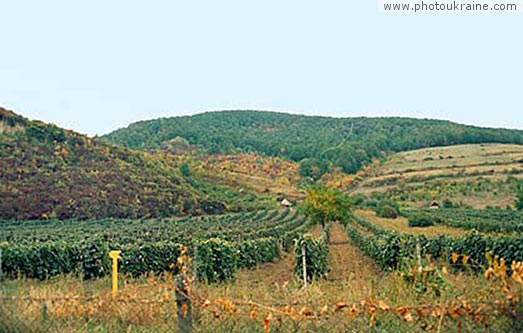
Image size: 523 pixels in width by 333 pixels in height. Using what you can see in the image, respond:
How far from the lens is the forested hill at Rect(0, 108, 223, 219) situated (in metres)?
57.4

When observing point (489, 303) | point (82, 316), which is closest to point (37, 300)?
point (82, 316)

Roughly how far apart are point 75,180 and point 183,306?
59609mm

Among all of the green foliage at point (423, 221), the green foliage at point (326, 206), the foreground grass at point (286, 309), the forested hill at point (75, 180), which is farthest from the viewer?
the forested hill at point (75, 180)

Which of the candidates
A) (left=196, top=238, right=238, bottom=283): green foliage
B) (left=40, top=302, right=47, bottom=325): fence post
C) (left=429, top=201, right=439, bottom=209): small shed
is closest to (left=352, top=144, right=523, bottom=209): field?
(left=429, top=201, right=439, bottom=209): small shed

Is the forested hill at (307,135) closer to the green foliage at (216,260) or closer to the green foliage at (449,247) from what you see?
the green foliage at (449,247)

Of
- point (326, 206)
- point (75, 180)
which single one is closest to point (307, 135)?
point (75, 180)

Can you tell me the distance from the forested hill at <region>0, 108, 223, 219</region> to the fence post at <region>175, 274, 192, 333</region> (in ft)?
178

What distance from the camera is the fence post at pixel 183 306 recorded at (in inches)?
184

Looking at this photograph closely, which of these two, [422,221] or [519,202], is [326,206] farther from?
[519,202]

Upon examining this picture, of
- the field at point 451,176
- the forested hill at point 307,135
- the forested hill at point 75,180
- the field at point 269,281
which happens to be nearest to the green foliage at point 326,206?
the field at point 269,281

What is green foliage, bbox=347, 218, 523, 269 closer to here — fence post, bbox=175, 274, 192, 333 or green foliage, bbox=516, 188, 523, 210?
fence post, bbox=175, 274, 192, 333

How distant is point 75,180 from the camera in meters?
61.8

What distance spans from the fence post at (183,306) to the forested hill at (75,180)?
2131 inches

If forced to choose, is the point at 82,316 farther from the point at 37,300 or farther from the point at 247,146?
the point at 247,146
